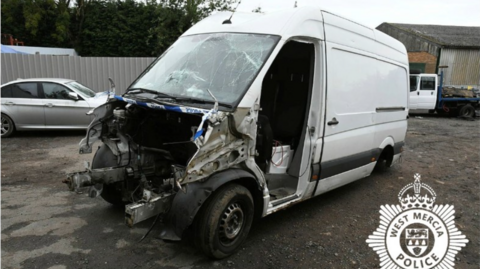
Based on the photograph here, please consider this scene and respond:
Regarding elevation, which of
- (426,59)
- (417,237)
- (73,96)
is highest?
(426,59)

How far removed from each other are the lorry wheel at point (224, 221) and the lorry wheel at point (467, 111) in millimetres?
15617

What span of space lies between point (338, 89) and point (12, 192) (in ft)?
15.5

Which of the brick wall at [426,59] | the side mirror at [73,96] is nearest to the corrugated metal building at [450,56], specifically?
the brick wall at [426,59]

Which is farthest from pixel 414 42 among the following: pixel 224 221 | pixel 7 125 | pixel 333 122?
pixel 224 221

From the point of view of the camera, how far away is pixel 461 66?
23641mm

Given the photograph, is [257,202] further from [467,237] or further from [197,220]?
[467,237]

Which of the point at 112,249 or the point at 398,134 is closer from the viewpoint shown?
the point at 112,249

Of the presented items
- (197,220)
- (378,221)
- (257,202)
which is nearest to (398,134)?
(378,221)

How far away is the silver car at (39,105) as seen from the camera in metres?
8.40

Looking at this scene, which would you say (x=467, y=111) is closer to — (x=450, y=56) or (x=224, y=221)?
(x=450, y=56)

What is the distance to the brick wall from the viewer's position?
2380 cm

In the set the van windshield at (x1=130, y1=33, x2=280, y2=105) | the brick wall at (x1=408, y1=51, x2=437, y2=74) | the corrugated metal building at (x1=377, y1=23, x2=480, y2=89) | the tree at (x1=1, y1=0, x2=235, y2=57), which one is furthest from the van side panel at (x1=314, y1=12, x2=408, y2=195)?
the brick wall at (x1=408, y1=51, x2=437, y2=74)

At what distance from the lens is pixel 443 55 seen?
2344 centimetres

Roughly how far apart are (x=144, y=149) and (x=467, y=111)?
53.1 ft
